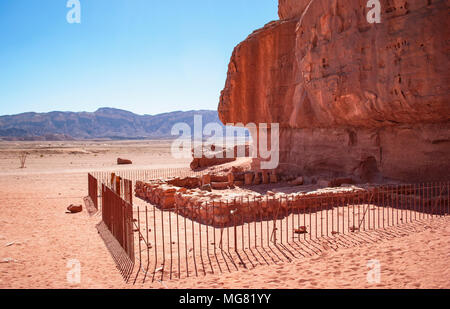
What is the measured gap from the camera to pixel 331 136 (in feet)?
57.8

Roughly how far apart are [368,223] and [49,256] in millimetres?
8269

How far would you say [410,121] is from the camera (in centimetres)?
1325

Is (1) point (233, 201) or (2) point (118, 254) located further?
(1) point (233, 201)

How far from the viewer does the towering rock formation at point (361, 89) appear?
37.9 ft

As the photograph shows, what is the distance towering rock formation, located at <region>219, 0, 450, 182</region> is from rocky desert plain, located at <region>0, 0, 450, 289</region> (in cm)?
5

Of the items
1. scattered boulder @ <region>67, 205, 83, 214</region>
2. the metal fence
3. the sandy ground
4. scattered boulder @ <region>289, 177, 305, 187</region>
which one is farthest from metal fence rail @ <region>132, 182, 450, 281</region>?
scattered boulder @ <region>289, 177, 305, 187</region>

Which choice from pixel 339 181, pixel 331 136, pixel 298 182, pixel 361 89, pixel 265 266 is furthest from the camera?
pixel 331 136

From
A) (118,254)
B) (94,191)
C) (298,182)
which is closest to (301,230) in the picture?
(118,254)

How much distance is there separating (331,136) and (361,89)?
4.00 m

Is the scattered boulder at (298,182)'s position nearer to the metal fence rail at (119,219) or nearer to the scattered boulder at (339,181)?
the scattered boulder at (339,181)

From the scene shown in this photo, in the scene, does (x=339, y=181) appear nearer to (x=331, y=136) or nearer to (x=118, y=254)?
(x=331, y=136)

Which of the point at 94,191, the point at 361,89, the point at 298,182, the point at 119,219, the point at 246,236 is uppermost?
the point at 361,89

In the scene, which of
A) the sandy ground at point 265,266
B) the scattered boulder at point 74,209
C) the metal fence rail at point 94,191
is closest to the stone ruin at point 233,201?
the sandy ground at point 265,266

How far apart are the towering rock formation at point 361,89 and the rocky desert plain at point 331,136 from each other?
5cm
